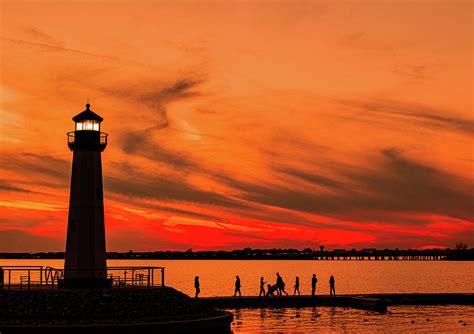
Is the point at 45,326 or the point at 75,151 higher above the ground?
the point at 75,151

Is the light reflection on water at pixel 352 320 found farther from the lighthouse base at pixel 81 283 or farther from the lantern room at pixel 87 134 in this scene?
the lantern room at pixel 87 134

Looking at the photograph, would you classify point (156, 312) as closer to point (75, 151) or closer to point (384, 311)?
point (75, 151)

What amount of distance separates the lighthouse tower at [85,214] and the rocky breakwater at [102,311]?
2.79 metres

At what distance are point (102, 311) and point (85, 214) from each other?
6.58 meters

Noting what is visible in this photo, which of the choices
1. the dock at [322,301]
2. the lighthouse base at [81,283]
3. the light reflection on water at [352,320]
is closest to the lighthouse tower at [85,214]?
the lighthouse base at [81,283]

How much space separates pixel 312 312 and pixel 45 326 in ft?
76.4

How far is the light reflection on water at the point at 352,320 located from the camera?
4316 centimetres

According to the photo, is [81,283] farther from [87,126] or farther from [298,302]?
[298,302]

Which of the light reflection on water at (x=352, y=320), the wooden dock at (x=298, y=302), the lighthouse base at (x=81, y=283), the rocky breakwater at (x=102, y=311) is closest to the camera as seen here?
the rocky breakwater at (x=102, y=311)

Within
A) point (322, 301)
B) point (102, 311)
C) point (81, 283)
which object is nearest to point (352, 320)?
point (322, 301)

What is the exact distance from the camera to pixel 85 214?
40.9 meters

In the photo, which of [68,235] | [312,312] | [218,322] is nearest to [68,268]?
[68,235]

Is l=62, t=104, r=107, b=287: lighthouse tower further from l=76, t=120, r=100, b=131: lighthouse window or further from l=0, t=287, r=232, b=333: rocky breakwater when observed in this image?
l=0, t=287, r=232, b=333: rocky breakwater

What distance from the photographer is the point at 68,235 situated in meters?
41.2
